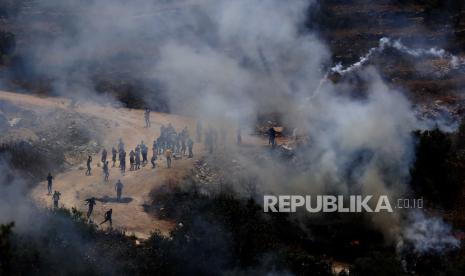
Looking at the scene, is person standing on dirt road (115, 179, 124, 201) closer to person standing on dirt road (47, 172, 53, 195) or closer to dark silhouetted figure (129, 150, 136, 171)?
dark silhouetted figure (129, 150, 136, 171)

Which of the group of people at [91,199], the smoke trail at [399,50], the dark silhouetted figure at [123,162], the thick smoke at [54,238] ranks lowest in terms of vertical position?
the thick smoke at [54,238]

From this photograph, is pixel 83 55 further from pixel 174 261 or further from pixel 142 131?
pixel 174 261

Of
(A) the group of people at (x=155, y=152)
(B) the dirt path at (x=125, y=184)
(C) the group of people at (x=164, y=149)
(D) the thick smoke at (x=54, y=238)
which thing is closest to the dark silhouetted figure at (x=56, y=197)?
(B) the dirt path at (x=125, y=184)

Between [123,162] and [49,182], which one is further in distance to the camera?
[123,162]

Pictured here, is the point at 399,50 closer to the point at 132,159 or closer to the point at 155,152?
the point at 155,152

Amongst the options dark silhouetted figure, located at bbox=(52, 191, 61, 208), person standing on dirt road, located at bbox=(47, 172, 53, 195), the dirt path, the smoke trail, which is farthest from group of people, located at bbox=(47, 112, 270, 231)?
the smoke trail

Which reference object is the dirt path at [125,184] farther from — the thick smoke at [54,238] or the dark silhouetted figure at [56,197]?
the thick smoke at [54,238]

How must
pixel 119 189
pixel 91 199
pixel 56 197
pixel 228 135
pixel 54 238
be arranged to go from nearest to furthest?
pixel 54 238
pixel 91 199
pixel 56 197
pixel 119 189
pixel 228 135

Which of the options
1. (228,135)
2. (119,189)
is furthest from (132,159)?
(228,135)

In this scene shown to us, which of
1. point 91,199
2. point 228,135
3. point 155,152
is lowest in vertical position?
point 91,199
